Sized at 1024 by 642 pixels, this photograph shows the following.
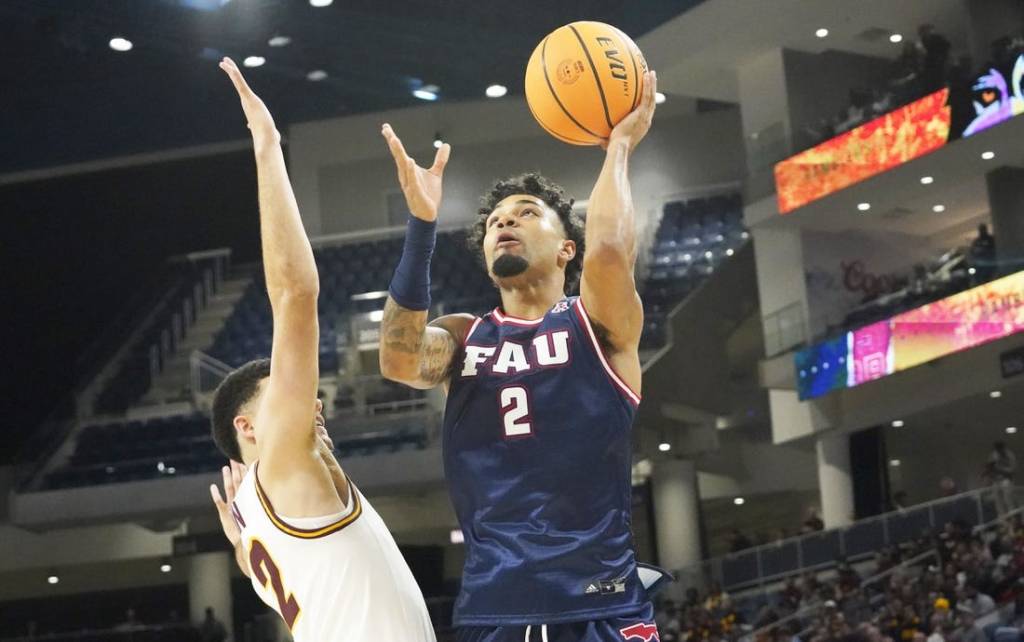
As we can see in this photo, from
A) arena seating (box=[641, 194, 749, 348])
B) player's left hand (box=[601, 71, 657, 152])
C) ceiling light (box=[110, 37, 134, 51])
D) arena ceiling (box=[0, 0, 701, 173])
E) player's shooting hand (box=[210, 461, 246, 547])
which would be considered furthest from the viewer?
arena seating (box=[641, 194, 749, 348])

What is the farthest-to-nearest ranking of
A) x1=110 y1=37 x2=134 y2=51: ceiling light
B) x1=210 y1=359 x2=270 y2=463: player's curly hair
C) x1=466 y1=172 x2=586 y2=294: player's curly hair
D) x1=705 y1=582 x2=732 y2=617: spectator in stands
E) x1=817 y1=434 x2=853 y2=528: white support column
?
x1=817 y1=434 x2=853 y2=528: white support column
x1=110 y1=37 x2=134 y2=51: ceiling light
x1=705 y1=582 x2=732 y2=617: spectator in stands
x1=466 y1=172 x2=586 y2=294: player's curly hair
x1=210 y1=359 x2=270 y2=463: player's curly hair

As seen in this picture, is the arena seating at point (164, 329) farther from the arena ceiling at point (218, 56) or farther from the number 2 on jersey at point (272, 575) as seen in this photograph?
the number 2 on jersey at point (272, 575)

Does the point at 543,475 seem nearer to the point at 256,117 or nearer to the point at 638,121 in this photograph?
the point at 638,121

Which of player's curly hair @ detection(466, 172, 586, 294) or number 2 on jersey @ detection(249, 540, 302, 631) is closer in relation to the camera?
number 2 on jersey @ detection(249, 540, 302, 631)

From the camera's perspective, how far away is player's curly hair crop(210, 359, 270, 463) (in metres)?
4.42

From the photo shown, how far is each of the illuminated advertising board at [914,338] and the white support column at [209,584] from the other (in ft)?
34.0

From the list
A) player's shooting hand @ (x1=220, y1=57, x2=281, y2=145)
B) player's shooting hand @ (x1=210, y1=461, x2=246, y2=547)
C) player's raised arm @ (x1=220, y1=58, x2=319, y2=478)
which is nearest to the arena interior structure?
player's shooting hand @ (x1=210, y1=461, x2=246, y2=547)

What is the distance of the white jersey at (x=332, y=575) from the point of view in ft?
13.6

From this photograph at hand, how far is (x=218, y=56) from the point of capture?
73.4 ft

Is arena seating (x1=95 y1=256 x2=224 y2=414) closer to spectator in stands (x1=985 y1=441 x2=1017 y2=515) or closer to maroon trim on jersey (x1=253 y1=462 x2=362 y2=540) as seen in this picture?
spectator in stands (x1=985 y1=441 x2=1017 y2=515)

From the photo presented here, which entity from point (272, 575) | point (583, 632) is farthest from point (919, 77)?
point (272, 575)

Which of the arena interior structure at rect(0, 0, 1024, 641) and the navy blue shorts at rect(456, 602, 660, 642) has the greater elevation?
the arena interior structure at rect(0, 0, 1024, 641)

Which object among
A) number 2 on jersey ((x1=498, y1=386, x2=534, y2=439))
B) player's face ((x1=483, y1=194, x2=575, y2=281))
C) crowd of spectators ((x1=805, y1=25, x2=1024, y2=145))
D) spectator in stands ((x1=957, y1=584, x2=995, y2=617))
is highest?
crowd of spectators ((x1=805, y1=25, x2=1024, y2=145))

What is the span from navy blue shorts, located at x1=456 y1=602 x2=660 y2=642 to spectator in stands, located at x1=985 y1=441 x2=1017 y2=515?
1557 cm
